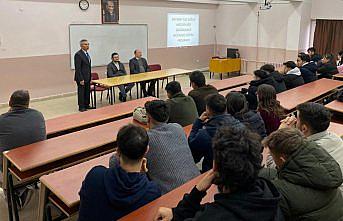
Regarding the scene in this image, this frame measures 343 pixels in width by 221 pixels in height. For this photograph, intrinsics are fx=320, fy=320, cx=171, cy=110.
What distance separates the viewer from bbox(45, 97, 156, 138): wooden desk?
3.56 meters

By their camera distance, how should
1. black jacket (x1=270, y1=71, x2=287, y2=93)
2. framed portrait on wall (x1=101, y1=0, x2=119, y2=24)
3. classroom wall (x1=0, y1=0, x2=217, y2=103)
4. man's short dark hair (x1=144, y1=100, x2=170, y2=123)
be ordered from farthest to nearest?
framed portrait on wall (x1=101, y1=0, x2=119, y2=24)
classroom wall (x1=0, y1=0, x2=217, y2=103)
black jacket (x1=270, y1=71, x2=287, y2=93)
man's short dark hair (x1=144, y1=100, x2=170, y2=123)

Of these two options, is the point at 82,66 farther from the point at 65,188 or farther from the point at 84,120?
the point at 65,188

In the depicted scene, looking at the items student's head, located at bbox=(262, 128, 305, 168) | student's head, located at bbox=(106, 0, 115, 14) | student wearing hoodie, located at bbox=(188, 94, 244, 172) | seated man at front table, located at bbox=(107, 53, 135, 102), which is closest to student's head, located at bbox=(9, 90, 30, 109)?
student wearing hoodie, located at bbox=(188, 94, 244, 172)

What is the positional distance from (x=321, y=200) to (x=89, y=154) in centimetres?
219

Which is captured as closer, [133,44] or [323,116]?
[323,116]

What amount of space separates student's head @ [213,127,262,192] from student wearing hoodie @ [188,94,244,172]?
121 cm

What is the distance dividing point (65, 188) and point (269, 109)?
220 cm

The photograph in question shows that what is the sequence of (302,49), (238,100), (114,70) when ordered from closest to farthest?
(238,100) → (114,70) → (302,49)

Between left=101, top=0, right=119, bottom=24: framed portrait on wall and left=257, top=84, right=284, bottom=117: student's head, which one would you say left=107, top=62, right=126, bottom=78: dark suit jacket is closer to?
left=101, top=0, right=119, bottom=24: framed portrait on wall

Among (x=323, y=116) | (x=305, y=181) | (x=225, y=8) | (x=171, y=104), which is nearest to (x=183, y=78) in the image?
(x=225, y=8)

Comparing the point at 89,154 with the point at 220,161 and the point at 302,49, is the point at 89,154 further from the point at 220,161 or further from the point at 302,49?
the point at 302,49

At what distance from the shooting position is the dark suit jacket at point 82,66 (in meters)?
6.57

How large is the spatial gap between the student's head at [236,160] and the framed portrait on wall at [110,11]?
773cm

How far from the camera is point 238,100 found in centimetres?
289
